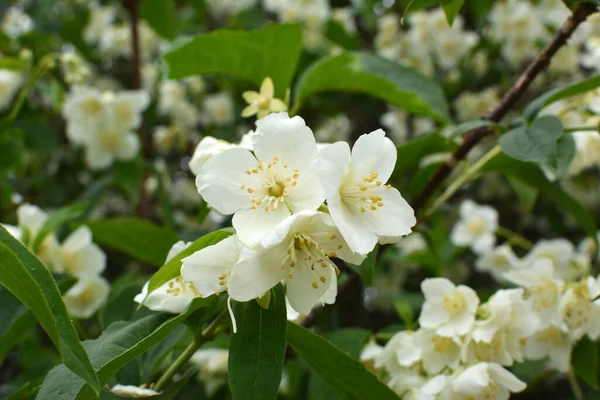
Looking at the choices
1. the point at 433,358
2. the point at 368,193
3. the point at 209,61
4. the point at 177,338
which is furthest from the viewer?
the point at 209,61

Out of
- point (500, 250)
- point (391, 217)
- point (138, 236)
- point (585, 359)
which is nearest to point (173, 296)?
point (391, 217)

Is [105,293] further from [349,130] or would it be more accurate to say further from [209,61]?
[349,130]

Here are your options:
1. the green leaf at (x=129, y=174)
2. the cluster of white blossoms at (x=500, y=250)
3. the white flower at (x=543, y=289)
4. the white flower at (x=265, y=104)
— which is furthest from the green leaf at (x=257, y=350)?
the green leaf at (x=129, y=174)

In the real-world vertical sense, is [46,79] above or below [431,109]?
below

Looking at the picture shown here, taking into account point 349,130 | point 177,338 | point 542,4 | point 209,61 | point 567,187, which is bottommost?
point 567,187

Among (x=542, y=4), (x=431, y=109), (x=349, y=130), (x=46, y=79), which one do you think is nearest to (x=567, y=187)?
(x=542, y=4)

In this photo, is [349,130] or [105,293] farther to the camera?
[349,130]
